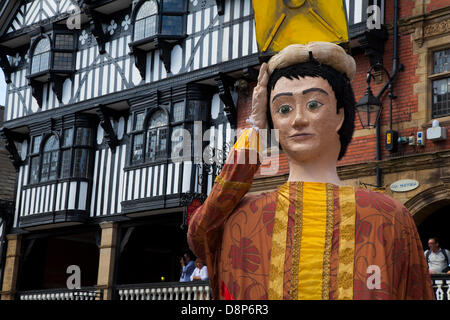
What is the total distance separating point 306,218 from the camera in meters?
4.02

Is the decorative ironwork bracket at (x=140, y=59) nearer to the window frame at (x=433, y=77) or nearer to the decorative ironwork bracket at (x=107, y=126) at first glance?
the decorative ironwork bracket at (x=107, y=126)

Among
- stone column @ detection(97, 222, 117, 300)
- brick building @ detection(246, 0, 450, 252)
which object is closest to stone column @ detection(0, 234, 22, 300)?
stone column @ detection(97, 222, 117, 300)

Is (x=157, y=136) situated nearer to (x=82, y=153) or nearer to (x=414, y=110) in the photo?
(x=82, y=153)

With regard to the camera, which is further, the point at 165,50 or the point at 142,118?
the point at 142,118

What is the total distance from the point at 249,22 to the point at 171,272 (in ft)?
28.9

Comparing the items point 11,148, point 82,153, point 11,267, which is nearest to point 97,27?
point 82,153

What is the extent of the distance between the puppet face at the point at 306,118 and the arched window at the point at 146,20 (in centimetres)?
1353

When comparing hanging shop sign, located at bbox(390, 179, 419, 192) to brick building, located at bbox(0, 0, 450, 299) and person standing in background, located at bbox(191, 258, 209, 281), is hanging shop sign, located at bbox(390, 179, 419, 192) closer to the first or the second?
brick building, located at bbox(0, 0, 450, 299)

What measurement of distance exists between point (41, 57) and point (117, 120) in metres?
3.00

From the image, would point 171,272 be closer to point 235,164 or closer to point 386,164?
point 386,164

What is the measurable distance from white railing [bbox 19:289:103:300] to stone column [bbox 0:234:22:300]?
68 cm

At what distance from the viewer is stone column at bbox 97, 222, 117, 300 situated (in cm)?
1763
